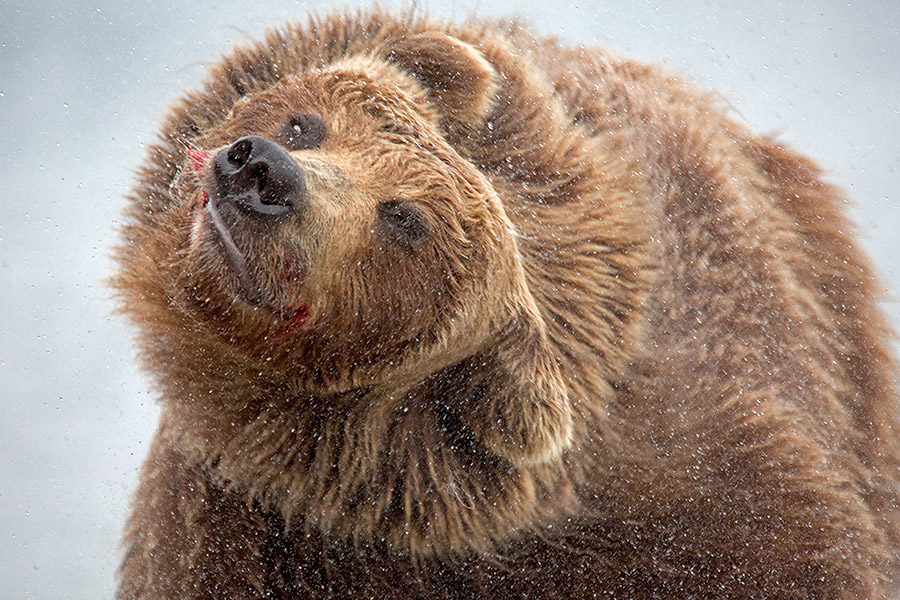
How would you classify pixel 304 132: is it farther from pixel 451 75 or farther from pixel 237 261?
pixel 451 75

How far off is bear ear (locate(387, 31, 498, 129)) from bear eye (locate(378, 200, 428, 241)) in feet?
1.98

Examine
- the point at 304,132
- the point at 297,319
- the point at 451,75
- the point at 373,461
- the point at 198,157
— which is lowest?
the point at 373,461

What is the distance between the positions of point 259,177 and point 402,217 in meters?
0.44

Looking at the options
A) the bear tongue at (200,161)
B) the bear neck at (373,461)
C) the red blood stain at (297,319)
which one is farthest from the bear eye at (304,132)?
the bear neck at (373,461)

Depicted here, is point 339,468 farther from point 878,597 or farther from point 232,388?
point 878,597

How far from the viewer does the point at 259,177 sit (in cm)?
272

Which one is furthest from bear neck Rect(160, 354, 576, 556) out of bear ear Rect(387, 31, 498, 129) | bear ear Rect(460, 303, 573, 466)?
bear ear Rect(387, 31, 498, 129)

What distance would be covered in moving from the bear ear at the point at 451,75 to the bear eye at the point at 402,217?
1.98 ft

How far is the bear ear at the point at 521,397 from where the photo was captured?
10.1 feet

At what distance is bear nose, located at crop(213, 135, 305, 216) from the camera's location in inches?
104

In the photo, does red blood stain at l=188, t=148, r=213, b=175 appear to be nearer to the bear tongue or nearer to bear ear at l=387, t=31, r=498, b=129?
the bear tongue

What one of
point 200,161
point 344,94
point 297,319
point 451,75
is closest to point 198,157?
point 200,161

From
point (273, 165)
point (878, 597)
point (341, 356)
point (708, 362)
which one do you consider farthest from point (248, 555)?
point (878, 597)

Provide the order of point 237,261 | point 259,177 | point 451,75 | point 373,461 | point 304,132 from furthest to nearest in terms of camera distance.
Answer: point 451,75 < point 373,461 < point 304,132 < point 237,261 < point 259,177
